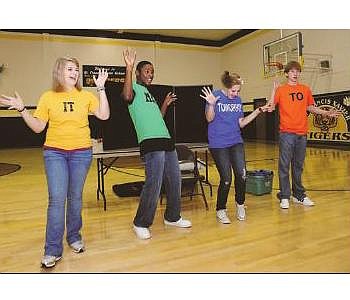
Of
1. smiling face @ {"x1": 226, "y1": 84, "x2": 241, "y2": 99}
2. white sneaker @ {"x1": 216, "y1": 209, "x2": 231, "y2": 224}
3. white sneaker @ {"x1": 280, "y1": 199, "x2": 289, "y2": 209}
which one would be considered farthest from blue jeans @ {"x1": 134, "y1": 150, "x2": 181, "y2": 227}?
white sneaker @ {"x1": 280, "y1": 199, "x2": 289, "y2": 209}

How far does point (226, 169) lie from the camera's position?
3205mm

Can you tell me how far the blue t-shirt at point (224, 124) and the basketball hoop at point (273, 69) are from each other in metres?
7.40

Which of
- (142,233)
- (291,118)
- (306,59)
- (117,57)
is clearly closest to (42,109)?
(142,233)

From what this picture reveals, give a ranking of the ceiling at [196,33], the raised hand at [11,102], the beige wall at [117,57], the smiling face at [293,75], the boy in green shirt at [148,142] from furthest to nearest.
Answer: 1. the ceiling at [196,33]
2. the beige wall at [117,57]
3. the smiling face at [293,75]
4. the boy in green shirt at [148,142]
5. the raised hand at [11,102]

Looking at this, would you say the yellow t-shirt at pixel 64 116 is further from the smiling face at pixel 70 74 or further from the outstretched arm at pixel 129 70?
the outstretched arm at pixel 129 70

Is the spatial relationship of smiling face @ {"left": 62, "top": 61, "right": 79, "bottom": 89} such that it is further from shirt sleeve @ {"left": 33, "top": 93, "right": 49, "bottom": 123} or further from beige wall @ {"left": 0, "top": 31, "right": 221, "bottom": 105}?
beige wall @ {"left": 0, "top": 31, "right": 221, "bottom": 105}

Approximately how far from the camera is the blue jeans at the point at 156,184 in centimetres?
272

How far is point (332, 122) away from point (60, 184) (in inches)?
340

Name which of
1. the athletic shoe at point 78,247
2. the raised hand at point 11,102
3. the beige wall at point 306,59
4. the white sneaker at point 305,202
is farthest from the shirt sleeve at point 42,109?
the beige wall at point 306,59

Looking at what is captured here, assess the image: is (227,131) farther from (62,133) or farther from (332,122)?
(332,122)

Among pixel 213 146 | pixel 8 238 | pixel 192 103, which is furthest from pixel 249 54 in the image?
pixel 8 238

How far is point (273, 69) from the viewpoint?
11016 millimetres
